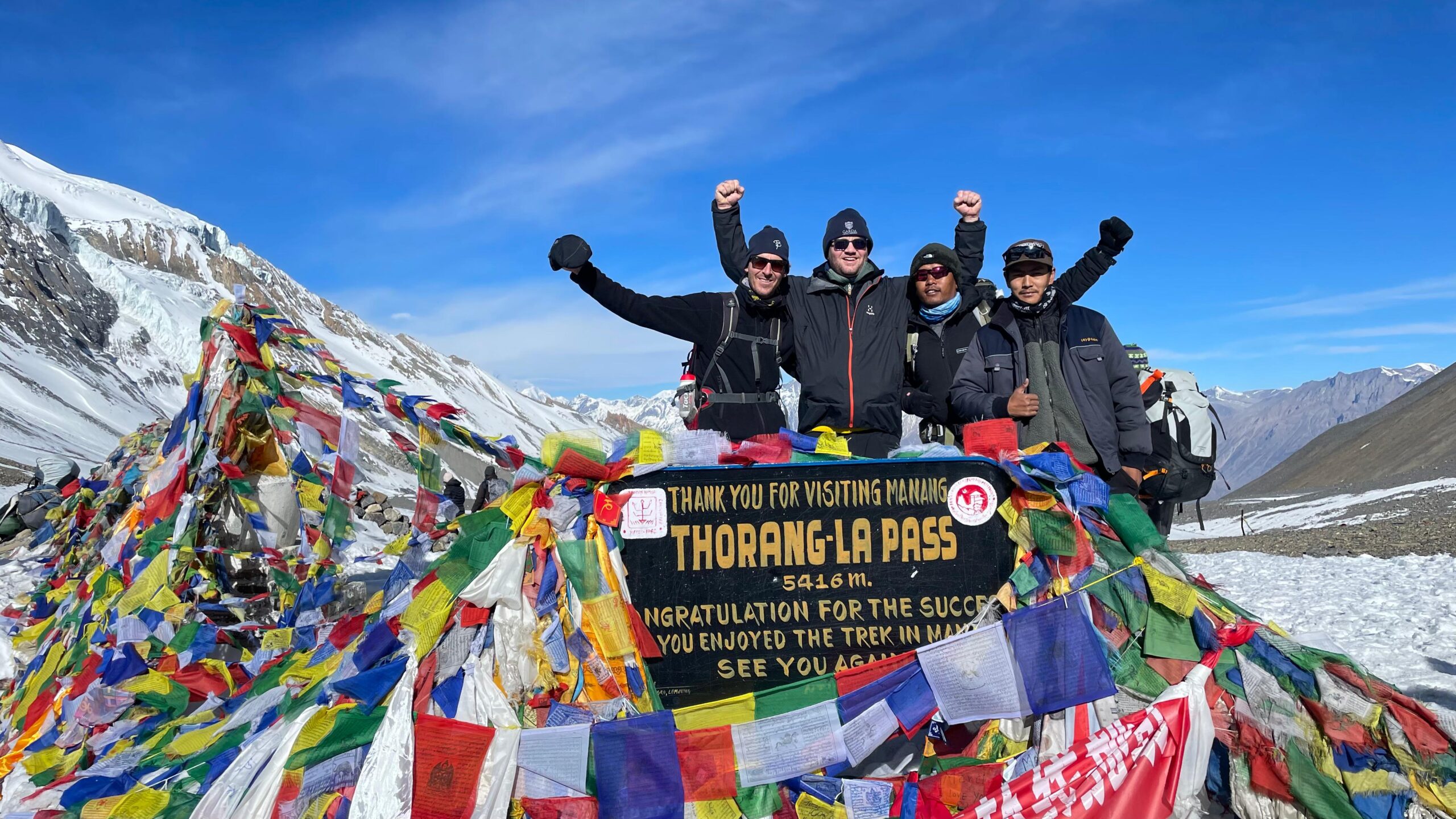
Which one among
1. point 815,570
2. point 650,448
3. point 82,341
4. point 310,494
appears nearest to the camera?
point 815,570

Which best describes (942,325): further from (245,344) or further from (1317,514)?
(1317,514)

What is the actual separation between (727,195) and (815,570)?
2.62 metres

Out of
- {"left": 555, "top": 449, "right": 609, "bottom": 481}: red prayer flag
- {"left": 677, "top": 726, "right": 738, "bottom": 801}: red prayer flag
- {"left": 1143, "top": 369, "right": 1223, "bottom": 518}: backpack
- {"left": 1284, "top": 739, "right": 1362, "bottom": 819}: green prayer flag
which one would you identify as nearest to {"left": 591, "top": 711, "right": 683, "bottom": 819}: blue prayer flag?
{"left": 677, "top": 726, "right": 738, "bottom": 801}: red prayer flag

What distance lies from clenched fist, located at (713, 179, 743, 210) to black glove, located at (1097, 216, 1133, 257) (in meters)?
2.16

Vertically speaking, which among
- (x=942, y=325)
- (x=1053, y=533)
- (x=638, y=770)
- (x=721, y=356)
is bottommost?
(x=638, y=770)

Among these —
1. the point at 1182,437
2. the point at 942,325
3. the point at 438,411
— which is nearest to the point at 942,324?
the point at 942,325

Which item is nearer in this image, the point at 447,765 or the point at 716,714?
the point at 447,765

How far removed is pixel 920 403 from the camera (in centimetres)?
525

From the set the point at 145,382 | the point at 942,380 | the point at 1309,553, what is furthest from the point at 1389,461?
the point at 145,382

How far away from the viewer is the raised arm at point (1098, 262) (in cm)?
541

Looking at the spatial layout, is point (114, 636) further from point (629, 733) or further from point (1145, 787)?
point (1145, 787)

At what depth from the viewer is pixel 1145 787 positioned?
362 cm

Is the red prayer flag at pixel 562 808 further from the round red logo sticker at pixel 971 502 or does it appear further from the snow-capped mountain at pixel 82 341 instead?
the snow-capped mountain at pixel 82 341

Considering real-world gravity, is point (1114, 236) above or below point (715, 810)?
above
